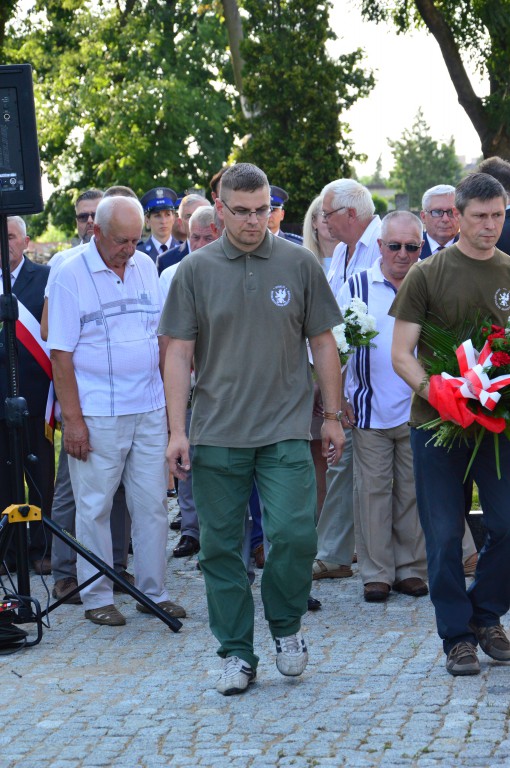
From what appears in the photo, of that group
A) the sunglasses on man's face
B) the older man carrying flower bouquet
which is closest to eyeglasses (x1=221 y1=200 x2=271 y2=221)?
the older man carrying flower bouquet

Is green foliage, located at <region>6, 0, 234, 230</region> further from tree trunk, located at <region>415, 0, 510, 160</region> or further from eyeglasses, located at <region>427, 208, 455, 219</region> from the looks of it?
eyeglasses, located at <region>427, 208, 455, 219</region>

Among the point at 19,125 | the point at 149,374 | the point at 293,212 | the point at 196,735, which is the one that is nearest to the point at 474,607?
the point at 196,735

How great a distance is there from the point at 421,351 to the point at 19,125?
238 centimetres

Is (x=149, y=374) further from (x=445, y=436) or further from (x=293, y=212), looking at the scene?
(x=293, y=212)

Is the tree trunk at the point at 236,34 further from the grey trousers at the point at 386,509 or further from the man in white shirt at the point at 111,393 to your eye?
the man in white shirt at the point at 111,393

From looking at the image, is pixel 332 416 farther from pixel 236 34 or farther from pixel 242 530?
pixel 236 34

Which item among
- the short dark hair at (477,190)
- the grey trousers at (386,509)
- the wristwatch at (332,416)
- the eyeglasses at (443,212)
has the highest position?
the short dark hair at (477,190)

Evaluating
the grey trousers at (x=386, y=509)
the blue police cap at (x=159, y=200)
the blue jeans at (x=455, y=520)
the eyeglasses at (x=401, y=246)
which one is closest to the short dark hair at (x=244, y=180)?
the blue jeans at (x=455, y=520)

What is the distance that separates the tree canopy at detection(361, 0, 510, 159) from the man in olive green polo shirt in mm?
14455

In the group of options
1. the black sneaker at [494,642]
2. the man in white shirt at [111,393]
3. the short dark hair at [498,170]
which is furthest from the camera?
the short dark hair at [498,170]

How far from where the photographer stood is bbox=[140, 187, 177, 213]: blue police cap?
1202 cm

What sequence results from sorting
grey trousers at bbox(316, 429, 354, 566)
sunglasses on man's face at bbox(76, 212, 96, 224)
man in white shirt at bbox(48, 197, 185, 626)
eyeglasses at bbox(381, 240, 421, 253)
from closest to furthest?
man in white shirt at bbox(48, 197, 185, 626), eyeglasses at bbox(381, 240, 421, 253), grey trousers at bbox(316, 429, 354, 566), sunglasses on man's face at bbox(76, 212, 96, 224)

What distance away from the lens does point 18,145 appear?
6773 mm

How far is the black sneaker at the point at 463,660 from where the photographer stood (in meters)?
5.77
